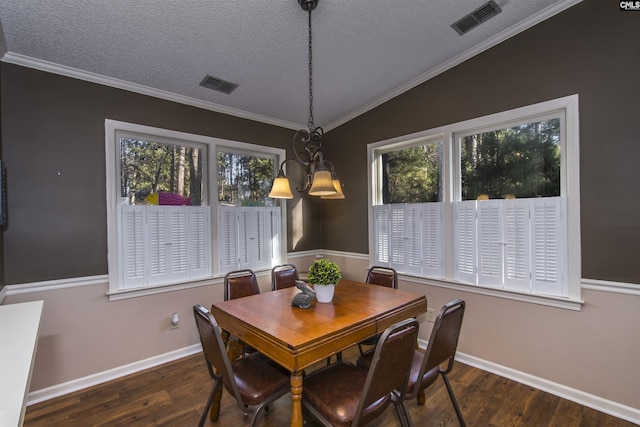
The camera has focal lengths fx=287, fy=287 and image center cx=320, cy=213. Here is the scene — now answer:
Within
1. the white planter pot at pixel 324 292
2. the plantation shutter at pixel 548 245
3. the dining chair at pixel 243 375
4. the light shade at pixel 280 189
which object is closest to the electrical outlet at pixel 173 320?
the dining chair at pixel 243 375

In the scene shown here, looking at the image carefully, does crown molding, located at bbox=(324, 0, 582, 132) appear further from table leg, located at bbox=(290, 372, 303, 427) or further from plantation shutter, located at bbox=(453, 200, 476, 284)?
table leg, located at bbox=(290, 372, 303, 427)

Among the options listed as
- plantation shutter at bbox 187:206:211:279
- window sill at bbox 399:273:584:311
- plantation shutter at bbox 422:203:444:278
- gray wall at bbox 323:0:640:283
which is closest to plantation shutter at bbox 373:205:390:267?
window sill at bbox 399:273:584:311

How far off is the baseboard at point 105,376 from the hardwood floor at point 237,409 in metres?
0.06

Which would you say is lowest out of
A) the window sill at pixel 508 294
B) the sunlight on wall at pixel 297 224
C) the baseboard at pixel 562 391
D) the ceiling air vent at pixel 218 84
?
the baseboard at pixel 562 391

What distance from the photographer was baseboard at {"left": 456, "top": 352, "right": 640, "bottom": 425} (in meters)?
2.08

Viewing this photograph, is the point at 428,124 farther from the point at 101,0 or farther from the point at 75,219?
the point at 75,219

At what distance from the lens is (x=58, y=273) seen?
2455 millimetres

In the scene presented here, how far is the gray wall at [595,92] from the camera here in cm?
209

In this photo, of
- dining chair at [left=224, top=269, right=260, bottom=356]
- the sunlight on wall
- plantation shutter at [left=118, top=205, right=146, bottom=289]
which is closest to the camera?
dining chair at [left=224, top=269, right=260, bottom=356]

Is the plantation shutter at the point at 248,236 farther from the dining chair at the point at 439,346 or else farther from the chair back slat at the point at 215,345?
the dining chair at the point at 439,346

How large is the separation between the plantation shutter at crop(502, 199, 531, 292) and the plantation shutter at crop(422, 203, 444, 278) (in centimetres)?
61

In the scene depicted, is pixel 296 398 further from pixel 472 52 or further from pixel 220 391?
pixel 472 52

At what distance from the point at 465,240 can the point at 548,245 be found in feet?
2.22

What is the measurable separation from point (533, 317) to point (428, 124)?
213 cm
